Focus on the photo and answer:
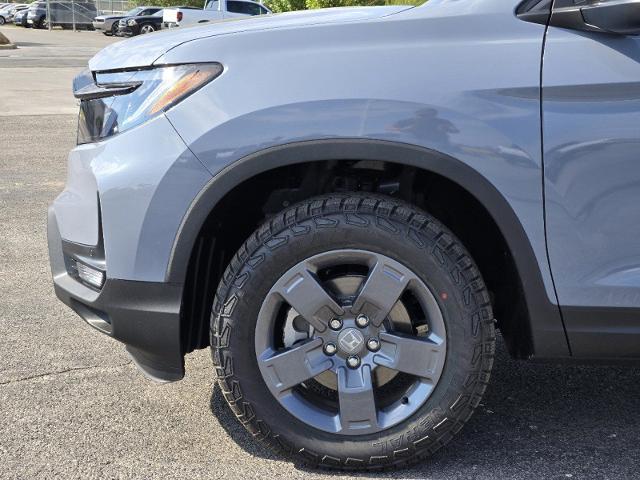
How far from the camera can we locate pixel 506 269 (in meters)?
2.77

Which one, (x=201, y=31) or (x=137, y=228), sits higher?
(x=201, y=31)

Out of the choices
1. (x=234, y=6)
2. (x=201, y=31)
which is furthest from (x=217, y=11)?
(x=201, y=31)

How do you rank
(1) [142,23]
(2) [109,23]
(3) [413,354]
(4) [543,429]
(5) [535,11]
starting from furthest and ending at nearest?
(2) [109,23], (1) [142,23], (4) [543,429], (3) [413,354], (5) [535,11]

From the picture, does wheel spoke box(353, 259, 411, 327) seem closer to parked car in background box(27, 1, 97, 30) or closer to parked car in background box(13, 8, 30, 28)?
parked car in background box(27, 1, 97, 30)

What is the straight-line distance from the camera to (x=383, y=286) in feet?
8.65

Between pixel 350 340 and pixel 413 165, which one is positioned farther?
pixel 350 340

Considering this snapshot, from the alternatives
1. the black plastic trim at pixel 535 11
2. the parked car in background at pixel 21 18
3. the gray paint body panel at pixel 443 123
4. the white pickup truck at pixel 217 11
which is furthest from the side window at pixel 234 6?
the black plastic trim at pixel 535 11

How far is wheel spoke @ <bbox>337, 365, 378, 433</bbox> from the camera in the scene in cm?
270

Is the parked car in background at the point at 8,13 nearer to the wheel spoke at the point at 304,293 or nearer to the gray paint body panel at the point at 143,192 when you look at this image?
the gray paint body panel at the point at 143,192

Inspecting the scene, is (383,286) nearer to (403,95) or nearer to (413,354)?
(413,354)

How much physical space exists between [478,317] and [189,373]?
1.44 m

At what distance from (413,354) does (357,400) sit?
0.78 ft

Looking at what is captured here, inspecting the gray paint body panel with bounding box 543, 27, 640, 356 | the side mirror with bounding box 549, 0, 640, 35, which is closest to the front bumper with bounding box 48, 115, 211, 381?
the gray paint body panel with bounding box 543, 27, 640, 356

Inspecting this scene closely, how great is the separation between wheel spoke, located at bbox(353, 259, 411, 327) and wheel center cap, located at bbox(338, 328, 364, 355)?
0.32 feet
